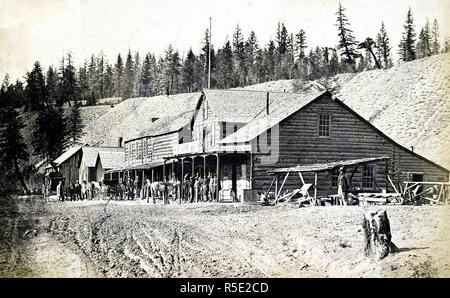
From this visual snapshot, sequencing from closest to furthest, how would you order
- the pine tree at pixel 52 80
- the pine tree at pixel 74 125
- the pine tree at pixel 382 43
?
the pine tree at pixel 382 43
the pine tree at pixel 52 80
the pine tree at pixel 74 125

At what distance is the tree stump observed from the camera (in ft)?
46.2

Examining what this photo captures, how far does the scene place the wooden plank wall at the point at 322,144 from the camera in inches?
1286

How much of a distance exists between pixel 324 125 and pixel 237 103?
34.6ft

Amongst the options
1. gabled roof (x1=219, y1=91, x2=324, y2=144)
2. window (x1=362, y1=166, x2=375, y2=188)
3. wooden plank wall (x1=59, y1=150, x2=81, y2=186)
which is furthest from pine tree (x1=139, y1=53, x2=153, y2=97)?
window (x1=362, y1=166, x2=375, y2=188)

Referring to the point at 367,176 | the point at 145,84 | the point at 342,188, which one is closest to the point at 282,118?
the point at 367,176

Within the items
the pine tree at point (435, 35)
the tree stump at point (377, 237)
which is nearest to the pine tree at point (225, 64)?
the pine tree at point (435, 35)

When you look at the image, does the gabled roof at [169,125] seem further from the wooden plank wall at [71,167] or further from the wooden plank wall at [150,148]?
the wooden plank wall at [71,167]

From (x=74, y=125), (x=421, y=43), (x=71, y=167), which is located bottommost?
(x=71, y=167)

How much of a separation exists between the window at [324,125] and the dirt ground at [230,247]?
1146 centimetres

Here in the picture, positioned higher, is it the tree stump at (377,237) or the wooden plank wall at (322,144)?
the wooden plank wall at (322,144)

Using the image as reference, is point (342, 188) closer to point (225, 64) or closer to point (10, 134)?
point (10, 134)

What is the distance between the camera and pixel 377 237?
1420cm

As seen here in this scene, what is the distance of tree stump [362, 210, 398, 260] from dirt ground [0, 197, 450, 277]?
222 mm
